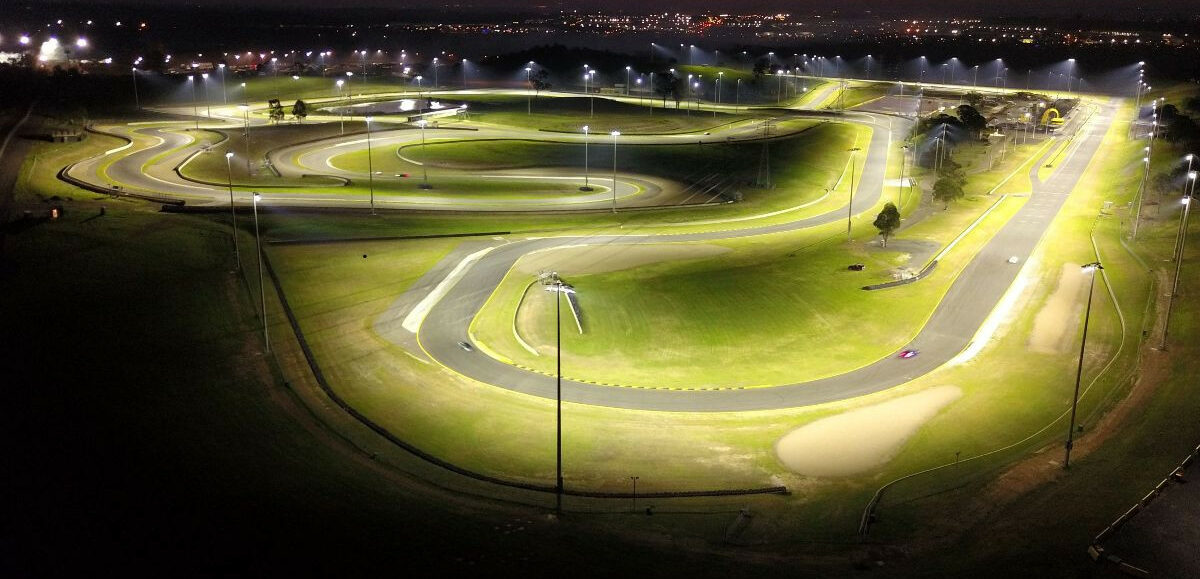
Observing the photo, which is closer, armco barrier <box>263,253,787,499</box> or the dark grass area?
the dark grass area

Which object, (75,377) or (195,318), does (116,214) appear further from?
(75,377)

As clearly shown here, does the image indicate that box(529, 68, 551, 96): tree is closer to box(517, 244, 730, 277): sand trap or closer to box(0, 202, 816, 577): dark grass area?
box(517, 244, 730, 277): sand trap

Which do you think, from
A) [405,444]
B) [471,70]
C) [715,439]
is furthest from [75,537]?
[471,70]

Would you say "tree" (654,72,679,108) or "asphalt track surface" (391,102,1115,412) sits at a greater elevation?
"tree" (654,72,679,108)

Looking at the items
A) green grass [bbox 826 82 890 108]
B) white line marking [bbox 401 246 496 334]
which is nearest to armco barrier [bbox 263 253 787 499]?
white line marking [bbox 401 246 496 334]

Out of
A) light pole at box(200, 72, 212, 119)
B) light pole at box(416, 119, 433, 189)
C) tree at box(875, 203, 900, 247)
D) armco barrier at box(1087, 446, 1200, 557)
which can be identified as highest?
light pole at box(200, 72, 212, 119)

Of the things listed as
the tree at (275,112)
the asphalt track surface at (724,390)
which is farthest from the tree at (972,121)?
the tree at (275,112)

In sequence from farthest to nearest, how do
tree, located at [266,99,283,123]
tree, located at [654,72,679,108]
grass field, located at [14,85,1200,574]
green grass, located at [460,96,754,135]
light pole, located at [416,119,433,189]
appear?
tree, located at [654,72,679,108] < green grass, located at [460,96,754,135] < tree, located at [266,99,283,123] < light pole, located at [416,119,433,189] < grass field, located at [14,85,1200,574]
